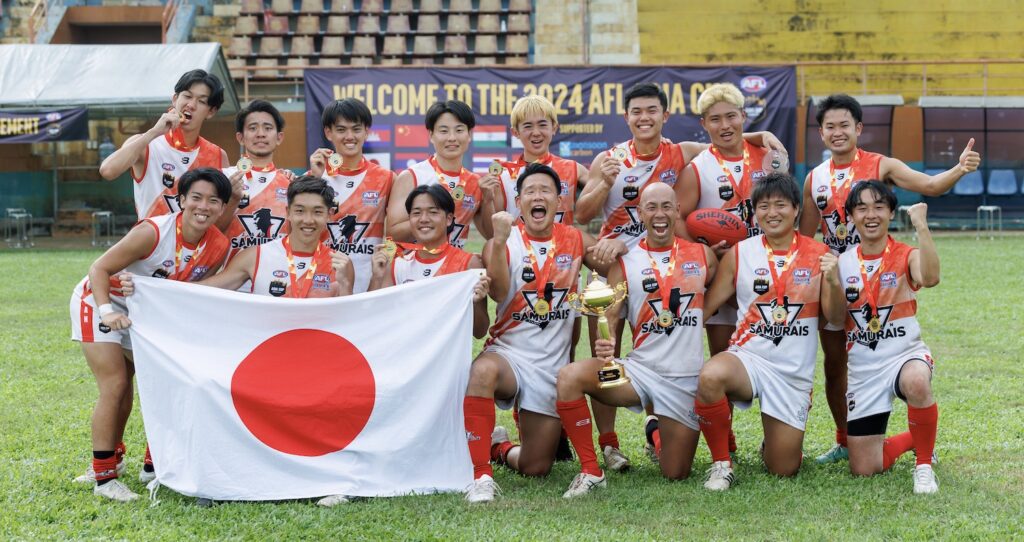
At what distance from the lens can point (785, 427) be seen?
471 cm

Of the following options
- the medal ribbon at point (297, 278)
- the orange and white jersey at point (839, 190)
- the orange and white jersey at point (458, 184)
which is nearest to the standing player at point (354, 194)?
the orange and white jersey at point (458, 184)

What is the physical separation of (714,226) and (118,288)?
297 cm

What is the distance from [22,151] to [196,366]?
765 inches

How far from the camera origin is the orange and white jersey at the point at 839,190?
5059 mm

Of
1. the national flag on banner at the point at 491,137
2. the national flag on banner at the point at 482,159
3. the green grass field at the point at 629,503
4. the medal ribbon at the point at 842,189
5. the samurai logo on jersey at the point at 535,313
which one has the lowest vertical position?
the green grass field at the point at 629,503

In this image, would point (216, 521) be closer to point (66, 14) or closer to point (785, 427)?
point (785, 427)

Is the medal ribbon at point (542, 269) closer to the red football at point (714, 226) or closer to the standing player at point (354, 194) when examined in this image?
the red football at point (714, 226)

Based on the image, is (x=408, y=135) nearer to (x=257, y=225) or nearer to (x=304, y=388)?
(x=257, y=225)

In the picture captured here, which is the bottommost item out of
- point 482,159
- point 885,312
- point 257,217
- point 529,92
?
point 885,312

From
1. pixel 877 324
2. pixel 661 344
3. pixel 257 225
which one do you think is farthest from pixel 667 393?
pixel 257 225

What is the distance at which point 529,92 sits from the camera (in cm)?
1883

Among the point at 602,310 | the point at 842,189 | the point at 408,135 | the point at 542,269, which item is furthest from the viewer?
the point at 408,135

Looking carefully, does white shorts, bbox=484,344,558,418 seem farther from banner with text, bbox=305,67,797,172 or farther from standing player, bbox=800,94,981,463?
banner with text, bbox=305,67,797,172

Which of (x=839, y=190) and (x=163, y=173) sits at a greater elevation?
(x=163, y=173)
